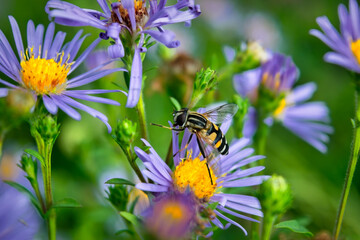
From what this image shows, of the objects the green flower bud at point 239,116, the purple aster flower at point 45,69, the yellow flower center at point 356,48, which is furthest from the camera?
the green flower bud at point 239,116

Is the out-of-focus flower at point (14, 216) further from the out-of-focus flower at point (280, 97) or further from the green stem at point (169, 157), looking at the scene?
the out-of-focus flower at point (280, 97)

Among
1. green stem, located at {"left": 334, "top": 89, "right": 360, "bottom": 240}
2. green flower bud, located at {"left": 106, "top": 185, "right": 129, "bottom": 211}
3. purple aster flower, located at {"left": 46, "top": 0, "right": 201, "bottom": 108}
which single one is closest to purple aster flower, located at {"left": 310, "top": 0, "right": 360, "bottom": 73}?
green stem, located at {"left": 334, "top": 89, "right": 360, "bottom": 240}

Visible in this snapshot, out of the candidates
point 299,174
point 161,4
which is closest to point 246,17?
point 299,174

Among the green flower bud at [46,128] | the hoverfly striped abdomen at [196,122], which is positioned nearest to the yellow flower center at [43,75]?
the green flower bud at [46,128]

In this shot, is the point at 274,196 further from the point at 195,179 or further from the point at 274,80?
the point at 274,80

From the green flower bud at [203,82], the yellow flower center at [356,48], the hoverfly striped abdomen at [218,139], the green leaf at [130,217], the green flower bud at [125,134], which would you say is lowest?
the green leaf at [130,217]

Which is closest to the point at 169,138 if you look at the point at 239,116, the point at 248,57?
the point at 248,57

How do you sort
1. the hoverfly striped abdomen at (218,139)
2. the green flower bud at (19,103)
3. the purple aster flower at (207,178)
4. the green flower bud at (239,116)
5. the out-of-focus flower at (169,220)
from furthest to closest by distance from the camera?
the green flower bud at (239,116) → the hoverfly striped abdomen at (218,139) → the purple aster flower at (207,178) → the green flower bud at (19,103) → the out-of-focus flower at (169,220)

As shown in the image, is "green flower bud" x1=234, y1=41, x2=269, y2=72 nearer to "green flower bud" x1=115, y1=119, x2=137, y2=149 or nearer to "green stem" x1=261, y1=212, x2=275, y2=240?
"green stem" x1=261, y1=212, x2=275, y2=240
